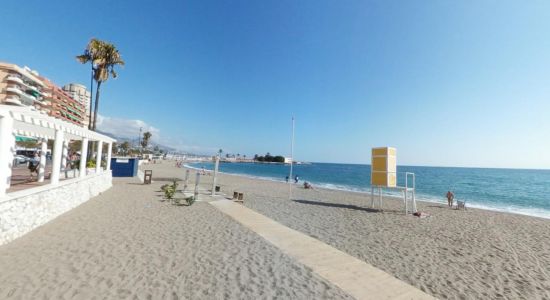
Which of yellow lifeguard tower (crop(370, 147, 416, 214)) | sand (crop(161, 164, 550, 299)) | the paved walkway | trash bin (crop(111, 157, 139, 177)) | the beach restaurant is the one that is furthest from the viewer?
trash bin (crop(111, 157, 139, 177))

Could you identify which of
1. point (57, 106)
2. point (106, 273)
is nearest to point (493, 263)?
point (106, 273)

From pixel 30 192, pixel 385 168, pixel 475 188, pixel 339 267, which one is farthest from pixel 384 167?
pixel 475 188

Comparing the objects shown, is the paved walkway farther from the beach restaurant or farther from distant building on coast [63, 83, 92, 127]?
distant building on coast [63, 83, 92, 127]

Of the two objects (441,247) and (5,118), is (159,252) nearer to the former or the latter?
(5,118)

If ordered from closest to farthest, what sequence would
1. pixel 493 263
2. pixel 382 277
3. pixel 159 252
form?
1. pixel 382 277
2. pixel 159 252
3. pixel 493 263

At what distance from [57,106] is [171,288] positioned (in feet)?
259

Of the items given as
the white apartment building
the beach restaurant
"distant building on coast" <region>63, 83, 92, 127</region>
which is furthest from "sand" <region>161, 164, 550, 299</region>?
"distant building on coast" <region>63, 83, 92, 127</region>

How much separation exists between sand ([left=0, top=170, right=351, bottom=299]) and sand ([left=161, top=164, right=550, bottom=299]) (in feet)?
7.42

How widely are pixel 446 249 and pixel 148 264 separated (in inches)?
331

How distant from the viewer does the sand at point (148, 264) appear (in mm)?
4086

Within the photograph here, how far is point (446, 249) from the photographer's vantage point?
24.1ft

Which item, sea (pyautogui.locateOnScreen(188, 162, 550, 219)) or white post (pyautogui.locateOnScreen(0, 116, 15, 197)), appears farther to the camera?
sea (pyautogui.locateOnScreen(188, 162, 550, 219))

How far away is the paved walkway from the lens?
4352mm

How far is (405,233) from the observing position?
911 cm
